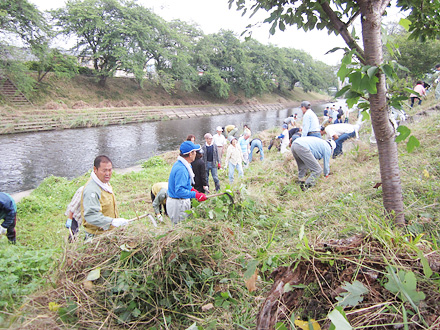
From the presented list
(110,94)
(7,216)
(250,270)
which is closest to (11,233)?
(7,216)

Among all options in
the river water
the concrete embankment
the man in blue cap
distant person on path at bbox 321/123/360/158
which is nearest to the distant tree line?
the concrete embankment

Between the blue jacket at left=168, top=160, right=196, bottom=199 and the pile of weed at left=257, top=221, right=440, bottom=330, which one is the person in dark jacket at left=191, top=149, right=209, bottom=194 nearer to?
the blue jacket at left=168, top=160, right=196, bottom=199

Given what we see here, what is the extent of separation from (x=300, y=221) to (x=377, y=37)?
6.73ft

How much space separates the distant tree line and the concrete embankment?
5.01 metres

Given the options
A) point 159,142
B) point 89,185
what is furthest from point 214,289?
point 159,142

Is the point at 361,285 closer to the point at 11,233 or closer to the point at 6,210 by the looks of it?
Answer: the point at 6,210

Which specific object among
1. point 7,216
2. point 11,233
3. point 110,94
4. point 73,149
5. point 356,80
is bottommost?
point 73,149

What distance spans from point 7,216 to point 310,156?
5075 millimetres

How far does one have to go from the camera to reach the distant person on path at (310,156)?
5312 mm

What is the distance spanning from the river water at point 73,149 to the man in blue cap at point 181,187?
861 cm

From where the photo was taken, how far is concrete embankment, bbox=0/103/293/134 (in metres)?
19.7

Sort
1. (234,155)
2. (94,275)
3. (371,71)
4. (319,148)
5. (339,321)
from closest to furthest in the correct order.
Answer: (339,321) → (371,71) → (94,275) → (319,148) → (234,155)

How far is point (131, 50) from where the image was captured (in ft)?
111

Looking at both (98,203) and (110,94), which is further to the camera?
(110,94)
